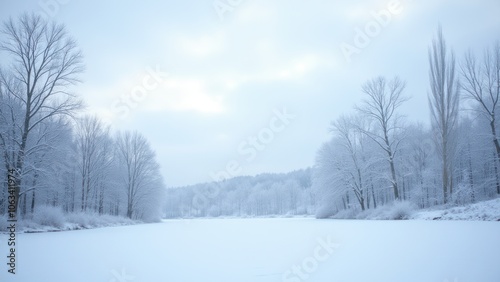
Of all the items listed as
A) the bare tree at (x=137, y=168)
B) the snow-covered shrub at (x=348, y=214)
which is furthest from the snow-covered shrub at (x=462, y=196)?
the bare tree at (x=137, y=168)

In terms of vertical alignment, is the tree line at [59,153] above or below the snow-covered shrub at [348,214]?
above

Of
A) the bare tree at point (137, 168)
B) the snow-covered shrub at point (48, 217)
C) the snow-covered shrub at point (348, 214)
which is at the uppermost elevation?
the bare tree at point (137, 168)

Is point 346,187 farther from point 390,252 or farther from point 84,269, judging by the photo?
point 84,269

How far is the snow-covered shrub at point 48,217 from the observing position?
49.2 feet

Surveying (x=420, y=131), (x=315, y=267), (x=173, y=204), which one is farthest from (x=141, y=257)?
(x=173, y=204)

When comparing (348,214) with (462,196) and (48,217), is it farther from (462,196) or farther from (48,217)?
(48,217)

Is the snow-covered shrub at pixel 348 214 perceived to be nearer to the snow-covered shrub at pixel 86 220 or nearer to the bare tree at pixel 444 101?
the bare tree at pixel 444 101

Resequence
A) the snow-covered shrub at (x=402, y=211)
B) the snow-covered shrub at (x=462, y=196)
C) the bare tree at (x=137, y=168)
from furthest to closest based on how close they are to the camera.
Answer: the bare tree at (x=137, y=168), the snow-covered shrub at (x=402, y=211), the snow-covered shrub at (x=462, y=196)

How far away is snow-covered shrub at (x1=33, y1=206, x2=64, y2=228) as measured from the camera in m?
15.0

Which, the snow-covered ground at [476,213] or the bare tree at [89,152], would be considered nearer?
the snow-covered ground at [476,213]

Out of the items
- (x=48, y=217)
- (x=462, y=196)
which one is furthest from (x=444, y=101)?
(x=48, y=217)

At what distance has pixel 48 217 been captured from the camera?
1516 centimetres

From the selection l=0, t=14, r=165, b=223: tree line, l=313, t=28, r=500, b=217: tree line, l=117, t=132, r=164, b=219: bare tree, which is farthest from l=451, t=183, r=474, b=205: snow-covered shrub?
l=117, t=132, r=164, b=219: bare tree

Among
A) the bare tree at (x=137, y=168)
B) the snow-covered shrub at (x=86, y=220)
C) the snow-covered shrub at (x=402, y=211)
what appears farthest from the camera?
the bare tree at (x=137, y=168)
